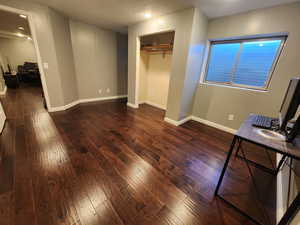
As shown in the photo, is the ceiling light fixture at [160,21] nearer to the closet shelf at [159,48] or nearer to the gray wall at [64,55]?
the closet shelf at [159,48]

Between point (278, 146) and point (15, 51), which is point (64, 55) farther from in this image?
point (15, 51)

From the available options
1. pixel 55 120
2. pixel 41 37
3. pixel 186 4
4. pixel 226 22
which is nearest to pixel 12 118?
pixel 55 120

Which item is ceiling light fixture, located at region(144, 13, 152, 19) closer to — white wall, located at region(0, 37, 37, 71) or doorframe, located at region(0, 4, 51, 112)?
doorframe, located at region(0, 4, 51, 112)

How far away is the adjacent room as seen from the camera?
1.19m

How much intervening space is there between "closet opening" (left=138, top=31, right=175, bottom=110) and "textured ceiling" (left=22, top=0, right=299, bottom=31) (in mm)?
879

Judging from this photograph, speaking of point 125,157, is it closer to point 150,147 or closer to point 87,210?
point 150,147

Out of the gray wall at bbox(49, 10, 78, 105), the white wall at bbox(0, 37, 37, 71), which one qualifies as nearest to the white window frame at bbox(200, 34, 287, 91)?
the gray wall at bbox(49, 10, 78, 105)

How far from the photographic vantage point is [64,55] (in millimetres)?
3418

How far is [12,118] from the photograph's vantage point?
285 cm

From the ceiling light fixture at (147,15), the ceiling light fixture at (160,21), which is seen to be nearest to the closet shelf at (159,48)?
the ceiling light fixture at (160,21)

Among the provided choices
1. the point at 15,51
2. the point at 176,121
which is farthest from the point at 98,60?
the point at 15,51

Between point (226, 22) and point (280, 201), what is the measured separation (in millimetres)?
3066

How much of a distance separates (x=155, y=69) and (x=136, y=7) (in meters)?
1.87

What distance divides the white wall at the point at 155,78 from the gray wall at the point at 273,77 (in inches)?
47.3
